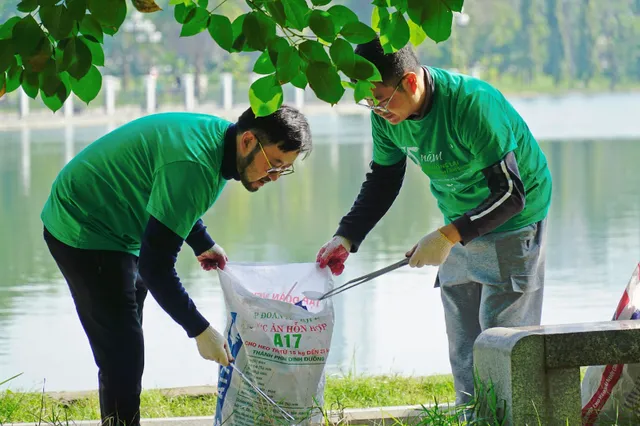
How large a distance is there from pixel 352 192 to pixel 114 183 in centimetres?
995

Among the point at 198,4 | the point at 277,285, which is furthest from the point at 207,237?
the point at 198,4

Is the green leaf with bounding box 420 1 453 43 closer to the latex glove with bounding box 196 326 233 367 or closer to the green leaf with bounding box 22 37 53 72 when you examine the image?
the green leaf with bounding box 22 37 53 72

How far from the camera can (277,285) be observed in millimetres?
3623

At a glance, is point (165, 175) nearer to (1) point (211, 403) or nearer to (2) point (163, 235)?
(2) point (163, 235)

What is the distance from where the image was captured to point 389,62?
3.37 metres

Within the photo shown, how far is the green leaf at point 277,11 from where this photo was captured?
2496 mm

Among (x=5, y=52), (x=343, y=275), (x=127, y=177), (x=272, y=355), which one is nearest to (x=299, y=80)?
(x=5, y=52)

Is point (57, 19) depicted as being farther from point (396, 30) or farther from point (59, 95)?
point (396, 30)

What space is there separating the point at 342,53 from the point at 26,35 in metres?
0.68

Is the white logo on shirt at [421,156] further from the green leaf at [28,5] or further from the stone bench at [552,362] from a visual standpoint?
the green leaf at [28,5]

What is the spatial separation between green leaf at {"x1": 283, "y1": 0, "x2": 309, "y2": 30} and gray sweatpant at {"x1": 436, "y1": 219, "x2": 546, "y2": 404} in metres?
1.35

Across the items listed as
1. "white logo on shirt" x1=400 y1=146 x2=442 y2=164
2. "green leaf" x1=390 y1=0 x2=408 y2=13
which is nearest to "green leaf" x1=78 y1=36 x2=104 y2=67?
"green leaf" x1=390 y1=0 x2=408 y2=13

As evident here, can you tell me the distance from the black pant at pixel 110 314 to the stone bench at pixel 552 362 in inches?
44.7

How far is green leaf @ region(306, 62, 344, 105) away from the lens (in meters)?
2.47
